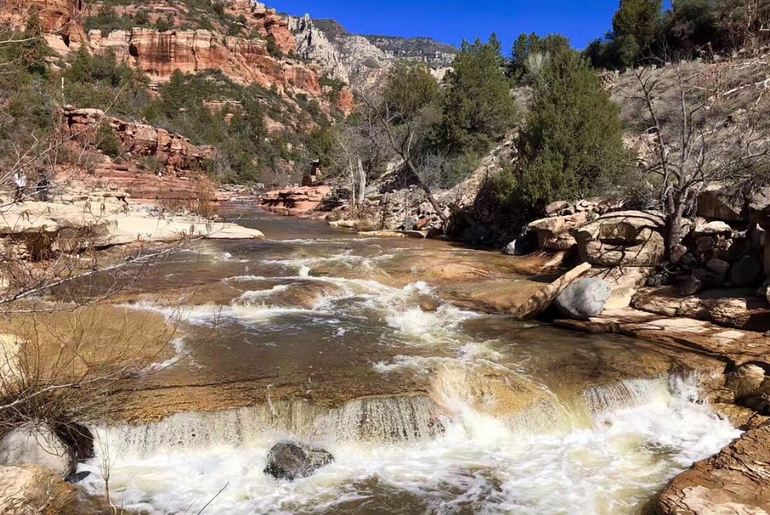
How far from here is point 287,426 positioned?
568cm

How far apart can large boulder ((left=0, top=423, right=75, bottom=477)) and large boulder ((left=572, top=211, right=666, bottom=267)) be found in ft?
30.0

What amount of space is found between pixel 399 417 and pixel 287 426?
3.84 ft

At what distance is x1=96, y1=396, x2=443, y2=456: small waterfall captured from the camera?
5289 mm

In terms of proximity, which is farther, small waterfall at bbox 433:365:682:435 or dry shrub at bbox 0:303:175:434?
small waterfall at bbox 433:365:682:435

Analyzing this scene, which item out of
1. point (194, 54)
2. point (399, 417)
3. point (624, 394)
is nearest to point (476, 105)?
point (624, 394)

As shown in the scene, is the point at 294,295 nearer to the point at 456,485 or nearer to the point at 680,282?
the point at 456,485

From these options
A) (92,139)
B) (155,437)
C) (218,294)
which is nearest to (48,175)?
(92,139)

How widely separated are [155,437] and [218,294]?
4294 millimetres

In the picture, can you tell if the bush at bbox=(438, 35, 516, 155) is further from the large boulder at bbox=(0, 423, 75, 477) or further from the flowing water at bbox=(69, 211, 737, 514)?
the large boulder at bbox=(0, 423, 75, 477)

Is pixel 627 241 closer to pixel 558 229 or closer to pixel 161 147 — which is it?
pixel 558 229

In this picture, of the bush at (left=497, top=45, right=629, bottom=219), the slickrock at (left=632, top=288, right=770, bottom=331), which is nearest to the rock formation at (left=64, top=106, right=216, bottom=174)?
the bush at (left=497, top=45, right=629, bottom=219)

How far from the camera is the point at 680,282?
31.3 ft

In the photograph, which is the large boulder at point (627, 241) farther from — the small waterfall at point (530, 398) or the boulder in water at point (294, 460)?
the boulder in water at point (294, 460)

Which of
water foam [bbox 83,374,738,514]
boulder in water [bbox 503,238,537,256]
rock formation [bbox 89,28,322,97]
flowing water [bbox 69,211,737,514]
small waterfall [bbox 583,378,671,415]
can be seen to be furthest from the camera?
rock formation [bbox 89,28,322,97]
